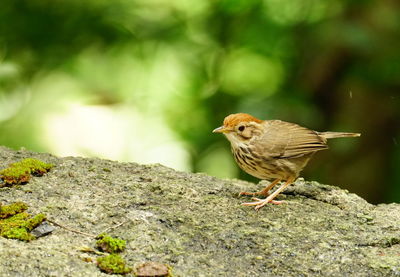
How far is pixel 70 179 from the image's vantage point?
3.93 meters

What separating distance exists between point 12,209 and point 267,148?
6.71 feet

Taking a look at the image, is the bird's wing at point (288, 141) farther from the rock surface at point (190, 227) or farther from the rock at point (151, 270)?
the rock at point (151, 270)

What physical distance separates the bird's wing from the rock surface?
0.36m

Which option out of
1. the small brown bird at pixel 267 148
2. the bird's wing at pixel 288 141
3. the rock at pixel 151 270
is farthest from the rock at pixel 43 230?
the bird's wing at pixel 288 141

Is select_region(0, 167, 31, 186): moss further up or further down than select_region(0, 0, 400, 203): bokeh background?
further down

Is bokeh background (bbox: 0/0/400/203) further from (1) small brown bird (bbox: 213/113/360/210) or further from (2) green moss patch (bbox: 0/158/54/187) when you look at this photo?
(2) green moss patch (bbox: 0/158/54/187)

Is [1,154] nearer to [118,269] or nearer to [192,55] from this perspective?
[118,269]

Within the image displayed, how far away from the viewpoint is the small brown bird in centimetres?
448

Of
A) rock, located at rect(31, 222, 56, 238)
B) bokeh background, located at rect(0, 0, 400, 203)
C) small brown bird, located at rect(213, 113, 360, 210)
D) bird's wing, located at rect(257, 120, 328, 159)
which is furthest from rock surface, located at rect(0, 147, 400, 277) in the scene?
bokeh background, located at rect(0, 0, 400, 203)

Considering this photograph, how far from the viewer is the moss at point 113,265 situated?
287 cm

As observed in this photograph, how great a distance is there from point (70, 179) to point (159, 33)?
2.92 m

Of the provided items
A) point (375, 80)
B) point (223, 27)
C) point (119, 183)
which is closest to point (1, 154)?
point (119, 183)

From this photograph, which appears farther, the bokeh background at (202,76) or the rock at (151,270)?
the bokeh background at (202,76)

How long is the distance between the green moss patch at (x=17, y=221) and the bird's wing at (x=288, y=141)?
1947 millimetres
